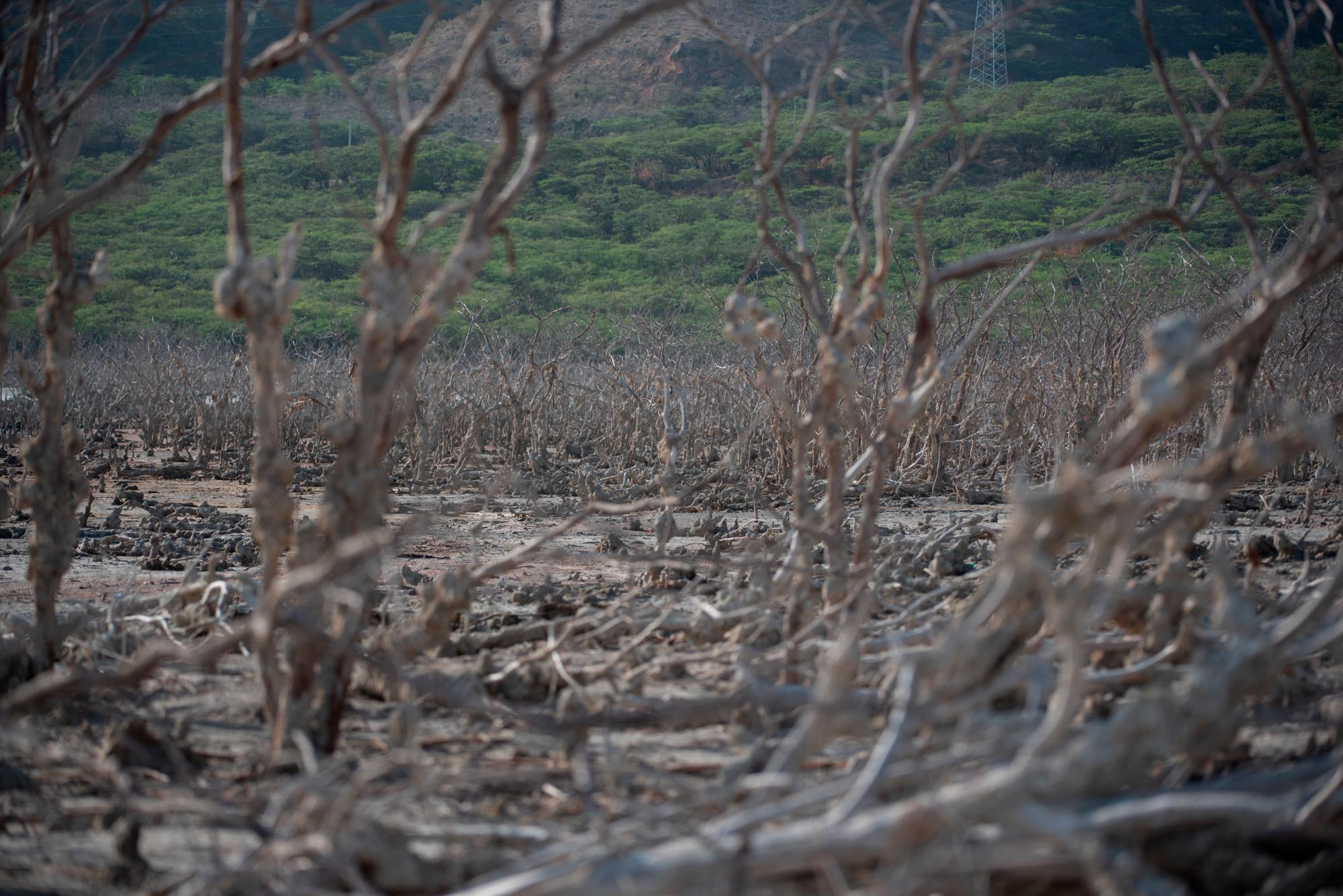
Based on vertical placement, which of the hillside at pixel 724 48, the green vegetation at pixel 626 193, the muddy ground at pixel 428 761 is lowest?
the muddy ground at pixel 428 761

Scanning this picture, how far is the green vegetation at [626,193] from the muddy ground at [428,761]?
894 inches

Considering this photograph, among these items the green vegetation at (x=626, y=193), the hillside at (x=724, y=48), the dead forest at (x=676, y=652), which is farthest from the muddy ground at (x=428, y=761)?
the hillside at (x=724, y=48)

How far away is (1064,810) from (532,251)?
3326cm

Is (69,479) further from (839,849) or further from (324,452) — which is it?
(324,452)

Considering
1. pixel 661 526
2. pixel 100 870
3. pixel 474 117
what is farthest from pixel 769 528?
pixel 474 117

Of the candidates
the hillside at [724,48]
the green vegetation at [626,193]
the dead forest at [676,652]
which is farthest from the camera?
the hillside at [724,48]

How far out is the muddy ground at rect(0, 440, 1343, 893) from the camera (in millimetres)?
1729

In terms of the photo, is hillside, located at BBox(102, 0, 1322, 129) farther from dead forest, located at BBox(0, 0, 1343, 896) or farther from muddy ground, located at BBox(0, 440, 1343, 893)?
muddy ground, located at BBox(0, 440, 1343, 893)

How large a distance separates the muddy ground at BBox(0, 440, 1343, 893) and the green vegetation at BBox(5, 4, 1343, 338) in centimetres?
2270

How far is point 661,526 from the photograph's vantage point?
14.7 feet

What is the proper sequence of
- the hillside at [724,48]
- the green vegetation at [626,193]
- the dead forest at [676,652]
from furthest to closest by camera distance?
the hillside at [724,48]
the green vegetation at [626,193]
the dead forest at [676,652]

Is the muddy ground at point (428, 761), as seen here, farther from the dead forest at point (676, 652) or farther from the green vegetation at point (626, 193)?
the green vegetation at point (626, 193)

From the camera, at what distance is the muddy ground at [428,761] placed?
1.73 metres

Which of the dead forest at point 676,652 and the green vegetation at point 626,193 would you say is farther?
the green vegetation at point 626,193
